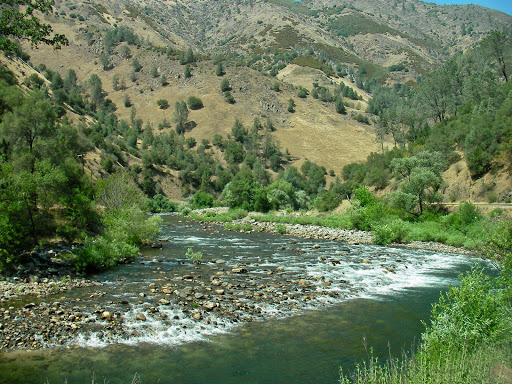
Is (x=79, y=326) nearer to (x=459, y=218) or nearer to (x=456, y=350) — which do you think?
(x=456, y=350)

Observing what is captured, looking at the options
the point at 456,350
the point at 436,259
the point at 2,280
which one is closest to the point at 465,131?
the point at 436,259

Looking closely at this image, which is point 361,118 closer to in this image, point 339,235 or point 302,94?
point 302,94

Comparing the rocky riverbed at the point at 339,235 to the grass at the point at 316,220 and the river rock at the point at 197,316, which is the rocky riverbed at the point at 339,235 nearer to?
the grass at the point at 316,220

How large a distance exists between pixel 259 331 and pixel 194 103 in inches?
4401

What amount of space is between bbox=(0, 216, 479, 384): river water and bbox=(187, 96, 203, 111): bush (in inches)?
3921

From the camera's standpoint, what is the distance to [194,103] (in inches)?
4673

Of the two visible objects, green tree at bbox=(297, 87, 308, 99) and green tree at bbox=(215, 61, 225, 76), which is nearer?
green tree at bbox=(215, 61, 225, 76)

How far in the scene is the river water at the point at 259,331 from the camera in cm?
1037

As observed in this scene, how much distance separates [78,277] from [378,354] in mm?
14871

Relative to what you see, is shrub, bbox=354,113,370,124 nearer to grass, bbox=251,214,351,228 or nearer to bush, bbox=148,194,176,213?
bush, bbox=148,194,176,213

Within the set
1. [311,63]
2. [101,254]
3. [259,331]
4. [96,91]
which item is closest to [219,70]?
[96,91]

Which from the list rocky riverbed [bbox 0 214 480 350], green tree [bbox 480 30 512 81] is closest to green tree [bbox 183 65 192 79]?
green tree [bbox 480 30 512 81]

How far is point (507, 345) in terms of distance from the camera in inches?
340

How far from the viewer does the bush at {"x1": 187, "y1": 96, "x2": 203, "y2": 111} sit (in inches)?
4675
